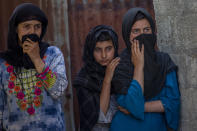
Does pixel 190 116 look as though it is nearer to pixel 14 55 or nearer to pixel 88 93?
pixel 88 93

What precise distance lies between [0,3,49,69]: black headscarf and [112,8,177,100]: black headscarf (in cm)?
68

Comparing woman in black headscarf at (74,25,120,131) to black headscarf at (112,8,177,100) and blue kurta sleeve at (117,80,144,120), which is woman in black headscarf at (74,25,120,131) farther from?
blue kurta sleeve at (117,80,144,120)

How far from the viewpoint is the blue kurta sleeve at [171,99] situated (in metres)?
2.51

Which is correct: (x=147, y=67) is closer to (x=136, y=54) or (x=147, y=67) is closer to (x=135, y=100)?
(x=136, y=54)

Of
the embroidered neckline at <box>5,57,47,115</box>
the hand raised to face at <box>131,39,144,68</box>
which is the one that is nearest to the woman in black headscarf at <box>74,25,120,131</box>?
the hand raised to face at <box>131,39,144,68</box>

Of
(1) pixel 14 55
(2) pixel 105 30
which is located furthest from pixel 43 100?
(2) pixel 105 30

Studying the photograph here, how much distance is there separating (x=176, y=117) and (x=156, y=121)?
7.1 inches

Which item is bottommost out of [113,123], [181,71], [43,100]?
[113,123]

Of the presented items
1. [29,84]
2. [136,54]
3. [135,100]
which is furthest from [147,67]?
[29,84]

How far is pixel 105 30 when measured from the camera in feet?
8.98

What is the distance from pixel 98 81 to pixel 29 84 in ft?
1.93

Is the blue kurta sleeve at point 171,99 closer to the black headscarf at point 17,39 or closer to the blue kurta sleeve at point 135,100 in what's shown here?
the blue kurta sleeve at point 135,100

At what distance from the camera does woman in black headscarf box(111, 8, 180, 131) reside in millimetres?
2504

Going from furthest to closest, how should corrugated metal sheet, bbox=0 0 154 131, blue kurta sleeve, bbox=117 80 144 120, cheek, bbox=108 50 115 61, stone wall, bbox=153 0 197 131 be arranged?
corrugated metal sheet, bbox=0 0 154 131
cheek, bbox=108 50 115 61
stone wall, bbox=153 0 197 131
blue kurta sleeve, bbox=117 80 144 120
